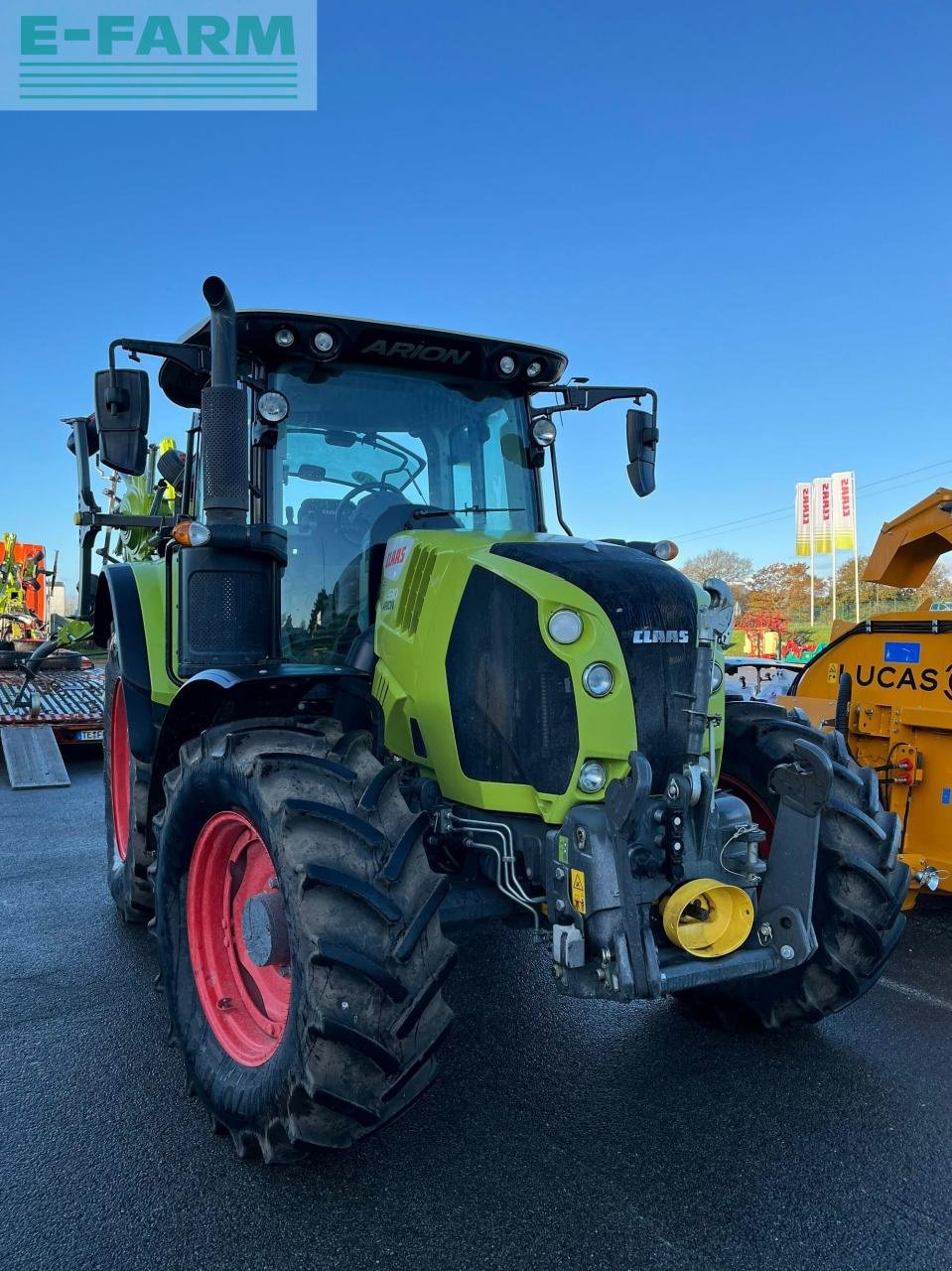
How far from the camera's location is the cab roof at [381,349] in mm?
3547

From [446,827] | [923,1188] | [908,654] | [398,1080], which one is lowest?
[923,1188]

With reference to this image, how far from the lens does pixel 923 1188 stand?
258 centimetres

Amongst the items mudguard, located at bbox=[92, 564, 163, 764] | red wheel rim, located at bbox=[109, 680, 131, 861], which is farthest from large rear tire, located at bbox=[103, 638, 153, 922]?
mudguard, located at bbox=[92, 564, 163, 764]

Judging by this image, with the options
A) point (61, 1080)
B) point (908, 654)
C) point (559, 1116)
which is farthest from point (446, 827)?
point (908, 654)

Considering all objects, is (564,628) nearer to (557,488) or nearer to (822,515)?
(557,488)

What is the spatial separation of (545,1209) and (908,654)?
146 inches

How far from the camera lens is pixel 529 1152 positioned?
2.72 m

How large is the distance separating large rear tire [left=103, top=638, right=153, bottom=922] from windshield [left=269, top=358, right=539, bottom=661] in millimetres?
1227

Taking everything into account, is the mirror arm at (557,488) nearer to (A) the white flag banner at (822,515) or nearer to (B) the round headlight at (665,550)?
(B) the round headlight at (665,550)

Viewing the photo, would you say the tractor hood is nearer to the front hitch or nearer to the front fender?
the front hitch

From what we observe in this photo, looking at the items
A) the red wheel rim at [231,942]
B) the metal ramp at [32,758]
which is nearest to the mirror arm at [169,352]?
the red wheel rim at [231,942]

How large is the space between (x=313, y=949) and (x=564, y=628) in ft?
3.58

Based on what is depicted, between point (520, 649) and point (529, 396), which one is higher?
point (529, 396)

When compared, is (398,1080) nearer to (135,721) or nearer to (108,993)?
(108,993)
